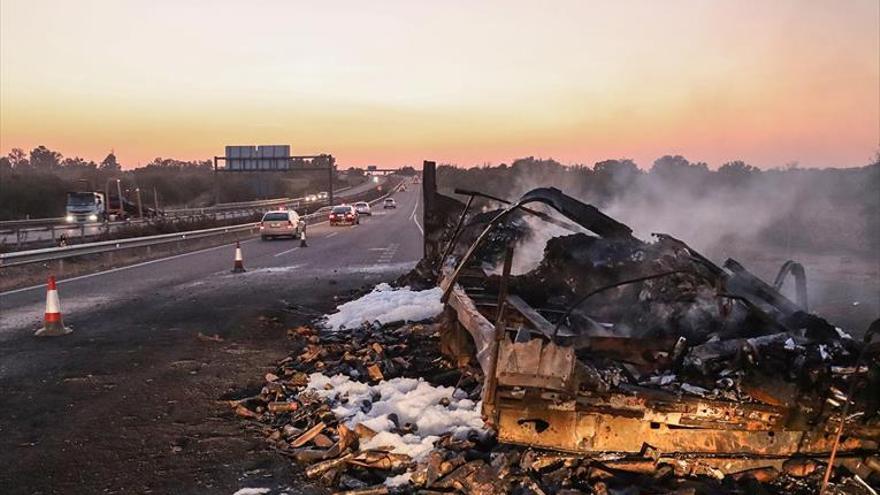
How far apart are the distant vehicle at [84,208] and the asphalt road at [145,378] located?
24.7m

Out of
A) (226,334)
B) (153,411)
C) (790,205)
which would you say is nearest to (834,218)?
(790,205)

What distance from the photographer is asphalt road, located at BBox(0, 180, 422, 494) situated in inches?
173

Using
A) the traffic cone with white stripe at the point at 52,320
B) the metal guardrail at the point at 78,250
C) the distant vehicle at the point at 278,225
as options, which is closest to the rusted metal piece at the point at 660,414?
the traffic cone with white stripe at the point at 52,320

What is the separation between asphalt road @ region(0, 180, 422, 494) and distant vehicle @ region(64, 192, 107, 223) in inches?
971

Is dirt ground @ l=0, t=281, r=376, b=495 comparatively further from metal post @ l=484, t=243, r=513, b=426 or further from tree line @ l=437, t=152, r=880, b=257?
tree line @ l=437, t=152, r=880, b=257

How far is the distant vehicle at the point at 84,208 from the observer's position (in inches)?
1440

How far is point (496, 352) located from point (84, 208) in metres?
39.2

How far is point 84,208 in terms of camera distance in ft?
121

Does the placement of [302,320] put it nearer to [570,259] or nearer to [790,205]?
[570,259]

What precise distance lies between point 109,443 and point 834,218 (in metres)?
22.6

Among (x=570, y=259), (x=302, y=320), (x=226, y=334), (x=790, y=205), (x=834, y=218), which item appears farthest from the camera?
(x=790, y=205)

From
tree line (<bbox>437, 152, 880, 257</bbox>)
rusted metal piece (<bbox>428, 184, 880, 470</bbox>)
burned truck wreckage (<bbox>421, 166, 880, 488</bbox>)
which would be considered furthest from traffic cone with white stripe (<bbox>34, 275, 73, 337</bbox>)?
tree line (<bbox>437, 152, 880, 257</bbox>)

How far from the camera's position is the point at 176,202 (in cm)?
7788

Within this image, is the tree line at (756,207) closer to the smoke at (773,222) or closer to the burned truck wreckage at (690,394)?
the smoke at (773,222)
